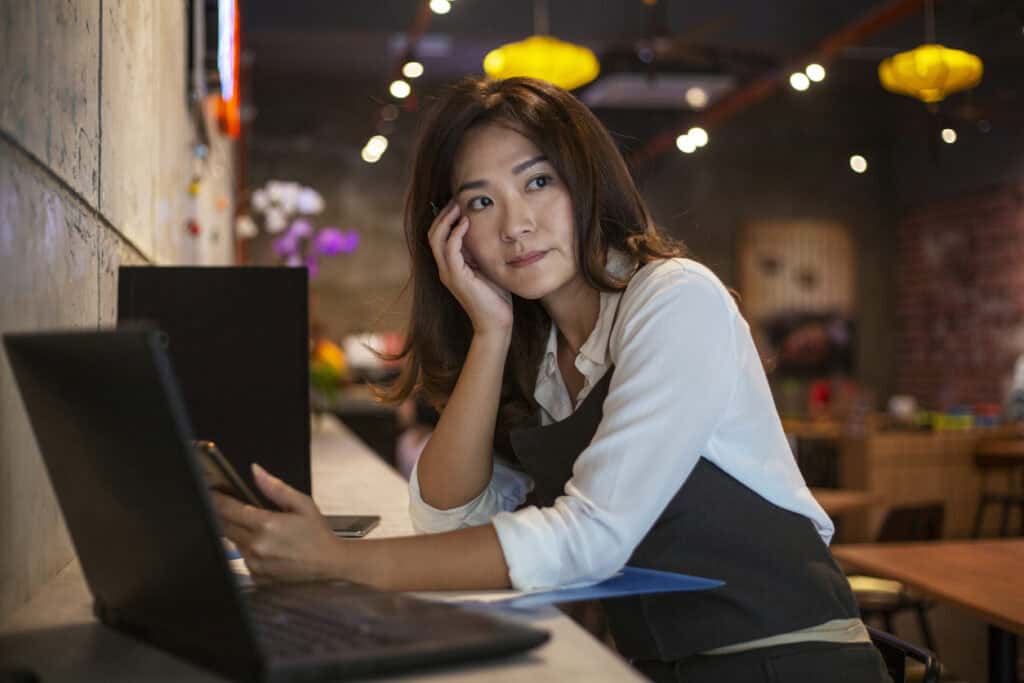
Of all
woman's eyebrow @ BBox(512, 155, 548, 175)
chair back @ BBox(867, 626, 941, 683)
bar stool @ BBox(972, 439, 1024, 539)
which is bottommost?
bar stool @ BBox(972, 439, 1024, 539)

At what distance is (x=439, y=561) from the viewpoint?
1.10 metres

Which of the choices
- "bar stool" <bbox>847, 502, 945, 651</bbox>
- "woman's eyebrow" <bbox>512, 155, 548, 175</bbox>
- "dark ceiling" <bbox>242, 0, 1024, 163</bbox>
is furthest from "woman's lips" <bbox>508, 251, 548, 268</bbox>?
"dark ceiling" <bbox>242, 0, 1024, 163</bbox>

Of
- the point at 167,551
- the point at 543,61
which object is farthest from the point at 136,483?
the point at 543,61

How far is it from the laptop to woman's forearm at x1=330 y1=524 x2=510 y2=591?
0.15 metres

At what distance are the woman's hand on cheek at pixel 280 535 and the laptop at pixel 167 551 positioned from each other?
8 cm

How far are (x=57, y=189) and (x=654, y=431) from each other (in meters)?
0.68

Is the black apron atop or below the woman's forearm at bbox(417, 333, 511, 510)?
below

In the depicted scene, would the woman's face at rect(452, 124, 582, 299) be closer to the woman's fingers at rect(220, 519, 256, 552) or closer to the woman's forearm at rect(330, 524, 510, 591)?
the woman's forearm at rect(330, 524, 510, 591)

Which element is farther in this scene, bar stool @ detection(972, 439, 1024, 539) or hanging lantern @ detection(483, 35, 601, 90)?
bar stool @ detection(972, 439, 1024, 539)

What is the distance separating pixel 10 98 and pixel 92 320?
1.65ft

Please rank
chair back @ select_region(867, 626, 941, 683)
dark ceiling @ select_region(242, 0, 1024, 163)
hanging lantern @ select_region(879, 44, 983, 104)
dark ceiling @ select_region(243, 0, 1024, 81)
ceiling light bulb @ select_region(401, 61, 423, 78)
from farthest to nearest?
dark ceiling @ select_region(243, 0, 1024, 81)
dark ceiling @ select_region(242, 0, 1024, 163)
hanging lantern @ select_region(879, 44, 983, 104)
ceiling light bulb @ select_region(401, 61, 423, 78)
chair back @ select_region(867, 626, 941, 683)

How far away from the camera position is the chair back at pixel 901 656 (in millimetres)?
1518

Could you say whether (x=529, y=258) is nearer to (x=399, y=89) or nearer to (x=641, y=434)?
(x=641, y=434)

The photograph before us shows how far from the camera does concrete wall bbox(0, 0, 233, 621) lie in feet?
3.26
